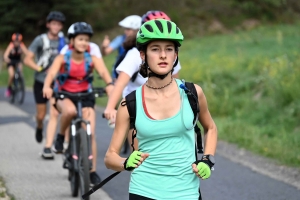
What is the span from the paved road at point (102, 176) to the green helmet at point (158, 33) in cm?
356

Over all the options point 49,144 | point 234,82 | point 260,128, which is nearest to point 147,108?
point 49,144

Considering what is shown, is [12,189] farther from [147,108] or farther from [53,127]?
[147,108]

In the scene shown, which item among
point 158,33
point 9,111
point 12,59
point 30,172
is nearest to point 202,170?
point 158,33

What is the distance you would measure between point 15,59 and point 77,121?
501 inches

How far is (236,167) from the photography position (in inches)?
360

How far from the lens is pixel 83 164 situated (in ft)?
23.2

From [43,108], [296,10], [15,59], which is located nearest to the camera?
[43,108]

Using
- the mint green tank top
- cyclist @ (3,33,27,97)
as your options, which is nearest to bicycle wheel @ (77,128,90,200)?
the mint green tank top

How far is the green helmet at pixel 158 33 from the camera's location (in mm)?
4016

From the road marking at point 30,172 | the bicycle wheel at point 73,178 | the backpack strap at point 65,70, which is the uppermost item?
the backpack strap at point 65,70

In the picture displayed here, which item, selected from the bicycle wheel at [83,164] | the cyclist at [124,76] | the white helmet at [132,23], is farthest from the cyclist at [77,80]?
the white helmet at [132,23]

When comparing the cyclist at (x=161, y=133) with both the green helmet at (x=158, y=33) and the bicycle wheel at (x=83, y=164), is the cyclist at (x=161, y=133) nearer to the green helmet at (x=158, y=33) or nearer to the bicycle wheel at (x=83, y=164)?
the green helmet at (x=158, y=33)

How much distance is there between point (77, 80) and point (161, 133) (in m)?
4.11

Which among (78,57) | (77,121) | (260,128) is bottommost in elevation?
(260,128)
